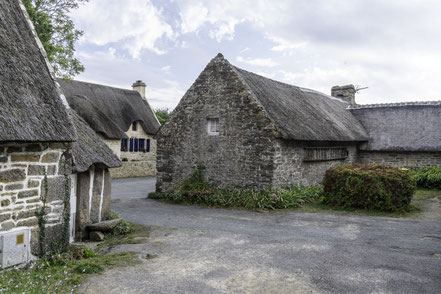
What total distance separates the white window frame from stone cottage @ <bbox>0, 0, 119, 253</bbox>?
705 cm

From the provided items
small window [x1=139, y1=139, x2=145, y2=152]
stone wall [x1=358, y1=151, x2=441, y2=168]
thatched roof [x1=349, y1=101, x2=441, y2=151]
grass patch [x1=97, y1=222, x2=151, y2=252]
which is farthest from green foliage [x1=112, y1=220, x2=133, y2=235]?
small window [x1=139, y1=139, x2=145, y2=152]

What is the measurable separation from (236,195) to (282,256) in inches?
237

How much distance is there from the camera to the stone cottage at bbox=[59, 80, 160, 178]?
21344 mm

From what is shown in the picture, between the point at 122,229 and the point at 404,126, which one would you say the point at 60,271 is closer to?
the point at 122,229

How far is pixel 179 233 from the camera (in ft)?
27.8

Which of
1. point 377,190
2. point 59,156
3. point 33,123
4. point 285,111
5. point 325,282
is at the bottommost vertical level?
point 325,282

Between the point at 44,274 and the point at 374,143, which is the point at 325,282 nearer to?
→ the point at 44,274

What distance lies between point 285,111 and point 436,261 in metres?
8.51

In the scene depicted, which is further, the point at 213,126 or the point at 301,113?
the point at 301,113

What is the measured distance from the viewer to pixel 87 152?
7738 mm

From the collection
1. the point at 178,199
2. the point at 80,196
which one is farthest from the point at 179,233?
the point at 178,199

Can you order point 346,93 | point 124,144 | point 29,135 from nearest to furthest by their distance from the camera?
point 29,135 → point 124,144 → point 346,93

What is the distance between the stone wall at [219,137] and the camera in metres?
12.6

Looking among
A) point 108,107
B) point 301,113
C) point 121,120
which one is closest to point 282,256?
point 301,113
